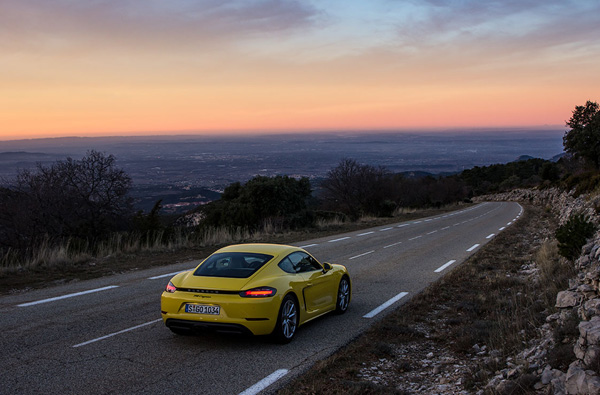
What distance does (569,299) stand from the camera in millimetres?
6977

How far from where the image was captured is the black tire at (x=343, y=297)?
28.5 ft

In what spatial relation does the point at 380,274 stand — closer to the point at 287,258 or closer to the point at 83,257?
the point at 287,258

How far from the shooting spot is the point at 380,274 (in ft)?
41.8

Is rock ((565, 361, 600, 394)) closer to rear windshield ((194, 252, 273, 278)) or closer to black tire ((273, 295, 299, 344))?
black tire ((273, 295, 299, 344))

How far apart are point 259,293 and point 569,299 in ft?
13.8

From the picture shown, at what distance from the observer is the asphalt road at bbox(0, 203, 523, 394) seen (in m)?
5.34

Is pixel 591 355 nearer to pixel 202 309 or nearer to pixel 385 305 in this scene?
pixel 202 309

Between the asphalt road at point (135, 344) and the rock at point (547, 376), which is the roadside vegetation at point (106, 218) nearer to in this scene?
the asphalt road at point (135, 344)

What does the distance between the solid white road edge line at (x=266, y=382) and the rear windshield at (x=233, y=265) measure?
1.55 metres

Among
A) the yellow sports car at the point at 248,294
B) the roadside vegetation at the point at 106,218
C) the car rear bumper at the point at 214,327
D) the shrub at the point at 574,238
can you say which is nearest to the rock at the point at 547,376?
the yellow sports car at the point at 248,294

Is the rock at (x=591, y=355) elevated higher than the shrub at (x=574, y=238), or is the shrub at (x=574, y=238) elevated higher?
the rock at (x=591, y=355)

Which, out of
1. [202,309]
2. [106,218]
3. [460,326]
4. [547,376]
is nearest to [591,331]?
[547,376]

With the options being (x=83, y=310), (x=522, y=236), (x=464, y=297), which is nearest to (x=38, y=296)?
(x=83, y=310)

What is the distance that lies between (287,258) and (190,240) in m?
12.5
